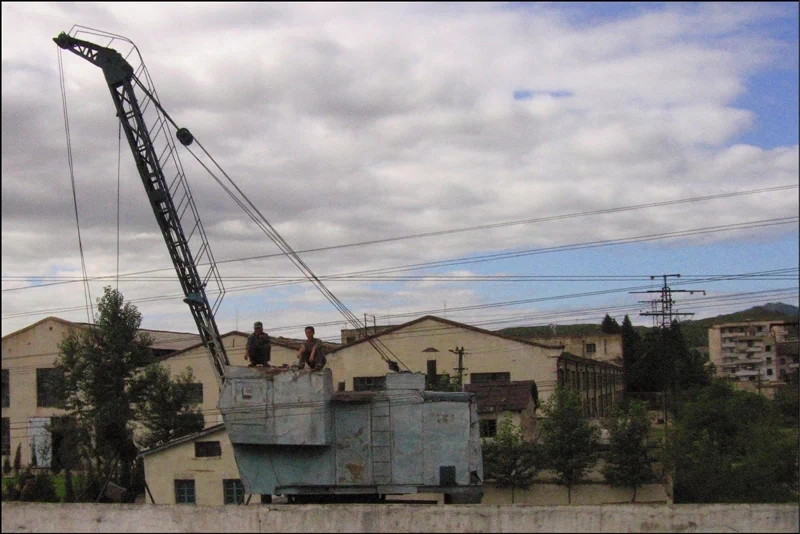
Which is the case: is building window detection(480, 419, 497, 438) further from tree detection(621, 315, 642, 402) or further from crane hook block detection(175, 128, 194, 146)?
tree detection(621, 315, 642, 402)

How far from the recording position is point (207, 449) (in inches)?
1282

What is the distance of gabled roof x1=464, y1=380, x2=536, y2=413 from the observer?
3431 cm

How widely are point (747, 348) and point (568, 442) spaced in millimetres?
82459

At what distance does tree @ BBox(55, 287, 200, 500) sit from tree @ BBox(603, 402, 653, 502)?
18.9 metres

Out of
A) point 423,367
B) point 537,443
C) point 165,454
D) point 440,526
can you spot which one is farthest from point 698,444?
point 440,526

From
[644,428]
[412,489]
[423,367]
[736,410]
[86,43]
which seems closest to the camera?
[412,489]

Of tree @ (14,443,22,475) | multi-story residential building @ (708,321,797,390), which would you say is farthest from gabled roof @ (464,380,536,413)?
multi-story residential building @ (708,321,797,390)

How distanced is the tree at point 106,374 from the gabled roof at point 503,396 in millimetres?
13339

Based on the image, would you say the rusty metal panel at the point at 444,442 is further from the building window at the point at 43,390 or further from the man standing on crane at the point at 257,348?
the building window at the point at 43,390

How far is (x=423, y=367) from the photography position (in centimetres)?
4306

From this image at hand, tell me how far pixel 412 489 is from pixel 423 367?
23.4 meters

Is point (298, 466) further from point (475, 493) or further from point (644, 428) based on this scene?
point (644, 428)

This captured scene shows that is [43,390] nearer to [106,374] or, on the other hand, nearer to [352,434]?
[106,374]

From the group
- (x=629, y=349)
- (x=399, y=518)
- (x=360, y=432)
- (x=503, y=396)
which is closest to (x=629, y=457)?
(x=503, y=396)
